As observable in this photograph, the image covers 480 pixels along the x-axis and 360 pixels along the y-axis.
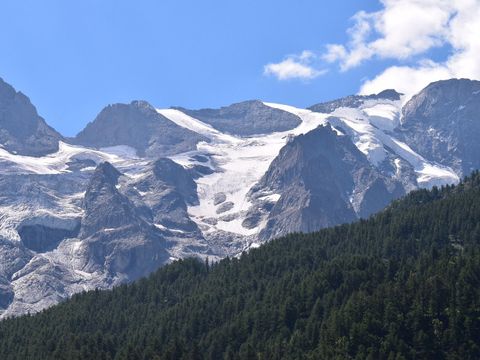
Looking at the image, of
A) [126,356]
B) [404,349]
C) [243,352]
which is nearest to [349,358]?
[404,349]

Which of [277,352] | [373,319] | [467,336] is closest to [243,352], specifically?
[277,352]

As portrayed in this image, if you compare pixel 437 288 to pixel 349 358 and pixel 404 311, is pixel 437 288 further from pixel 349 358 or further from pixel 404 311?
pixel 349 358

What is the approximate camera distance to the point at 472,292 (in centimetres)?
19750

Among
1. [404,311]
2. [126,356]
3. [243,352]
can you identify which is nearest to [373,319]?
[404,311]

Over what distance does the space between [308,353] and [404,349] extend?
1502 centimetres

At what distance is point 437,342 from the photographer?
18750cm

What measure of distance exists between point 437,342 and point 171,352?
38.5m

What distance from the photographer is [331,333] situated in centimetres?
19325

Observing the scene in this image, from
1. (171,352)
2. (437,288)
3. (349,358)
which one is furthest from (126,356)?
(437,288)

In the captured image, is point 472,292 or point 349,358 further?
point 472,292

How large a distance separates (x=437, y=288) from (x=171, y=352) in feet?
134

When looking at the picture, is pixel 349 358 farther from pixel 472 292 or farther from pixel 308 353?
pixel 472 292

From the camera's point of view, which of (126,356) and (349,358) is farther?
(126,356)

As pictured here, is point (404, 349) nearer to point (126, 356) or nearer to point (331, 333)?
point (331, 333)
